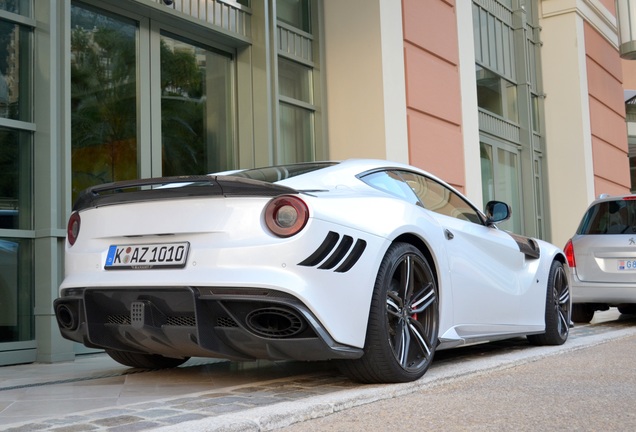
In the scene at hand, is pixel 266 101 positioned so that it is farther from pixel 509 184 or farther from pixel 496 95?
pixel 509 184

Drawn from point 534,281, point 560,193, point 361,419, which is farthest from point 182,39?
point 560,193

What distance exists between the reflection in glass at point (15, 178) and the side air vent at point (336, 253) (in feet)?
11.6

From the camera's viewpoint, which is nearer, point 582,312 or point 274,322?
point 274,322

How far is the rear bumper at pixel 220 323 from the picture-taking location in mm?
4109

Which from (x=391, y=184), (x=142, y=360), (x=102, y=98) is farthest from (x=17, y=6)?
(x=391, y=184)

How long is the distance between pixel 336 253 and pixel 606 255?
5.97 m

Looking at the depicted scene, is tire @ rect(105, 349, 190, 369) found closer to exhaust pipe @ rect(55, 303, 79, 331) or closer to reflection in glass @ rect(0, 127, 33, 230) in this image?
exhaust pipe @ rect(55, 303, 79, 331)

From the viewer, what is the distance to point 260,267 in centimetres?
412

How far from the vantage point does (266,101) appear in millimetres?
9578

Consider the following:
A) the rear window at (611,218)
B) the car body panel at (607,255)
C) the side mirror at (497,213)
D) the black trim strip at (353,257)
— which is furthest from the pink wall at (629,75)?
the black trim strip at (353,257)

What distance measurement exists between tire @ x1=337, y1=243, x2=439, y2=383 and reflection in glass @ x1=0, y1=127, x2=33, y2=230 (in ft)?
11.4

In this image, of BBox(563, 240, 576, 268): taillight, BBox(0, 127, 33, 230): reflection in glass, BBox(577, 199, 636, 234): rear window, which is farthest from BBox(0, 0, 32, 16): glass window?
BBox(577, 199, 636, 234): rear window

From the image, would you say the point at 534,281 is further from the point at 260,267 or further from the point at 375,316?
the point at 260,267

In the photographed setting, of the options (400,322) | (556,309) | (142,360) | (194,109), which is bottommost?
(142,360)
